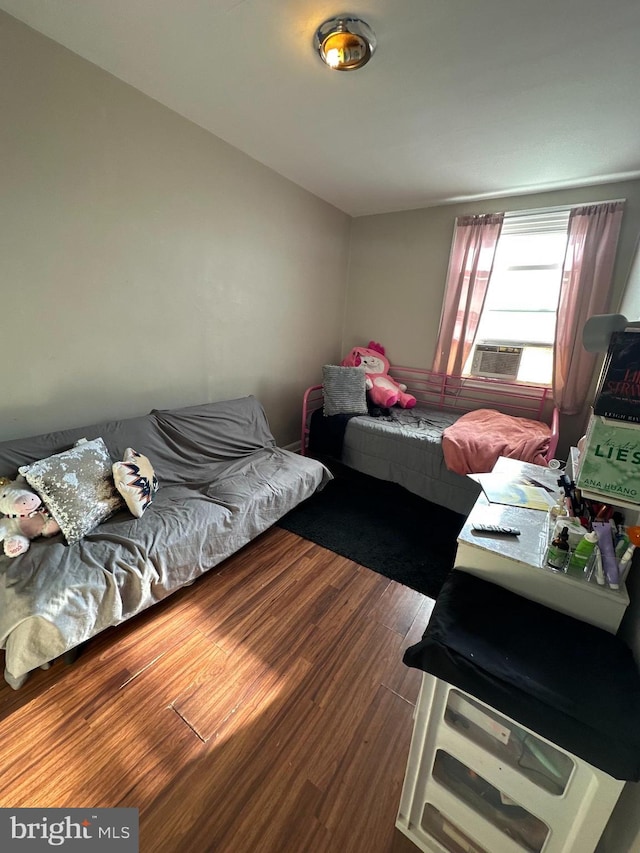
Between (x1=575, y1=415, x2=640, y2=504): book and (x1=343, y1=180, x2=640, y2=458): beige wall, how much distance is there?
2562mm

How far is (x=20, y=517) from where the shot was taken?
4.68ft

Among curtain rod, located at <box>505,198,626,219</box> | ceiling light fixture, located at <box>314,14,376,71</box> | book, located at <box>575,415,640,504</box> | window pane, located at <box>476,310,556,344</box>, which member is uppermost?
ceiling light fixture, located at <box>314,14,376,71</box>

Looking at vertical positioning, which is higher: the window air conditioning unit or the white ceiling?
the white ceiling

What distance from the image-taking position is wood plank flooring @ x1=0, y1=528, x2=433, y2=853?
39.4 inches

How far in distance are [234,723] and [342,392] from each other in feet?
7.82

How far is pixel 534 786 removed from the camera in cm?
76

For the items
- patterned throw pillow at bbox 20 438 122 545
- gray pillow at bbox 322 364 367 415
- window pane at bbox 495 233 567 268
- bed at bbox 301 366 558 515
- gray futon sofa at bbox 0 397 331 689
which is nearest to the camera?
gray futon sofa at bbox 0 397 331 689

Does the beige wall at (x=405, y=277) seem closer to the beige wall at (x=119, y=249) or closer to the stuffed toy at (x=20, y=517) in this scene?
the beige wall at (x=119, y=249)

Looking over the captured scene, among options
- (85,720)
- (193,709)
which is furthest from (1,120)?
(193,709)

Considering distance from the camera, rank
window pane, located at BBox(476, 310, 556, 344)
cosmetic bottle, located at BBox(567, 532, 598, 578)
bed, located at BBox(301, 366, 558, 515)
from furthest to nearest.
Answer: window pane, located at BBox(476, 310, 556, 344) → bed, located at BBox(301, 366, 558, 515) → cosmetic bottle, located at BBox(567, 532, 598, 578)

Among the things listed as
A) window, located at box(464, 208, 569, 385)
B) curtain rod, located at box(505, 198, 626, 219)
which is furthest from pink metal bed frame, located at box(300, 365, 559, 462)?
curtain rod, located at box(505, 198, 626, 219)

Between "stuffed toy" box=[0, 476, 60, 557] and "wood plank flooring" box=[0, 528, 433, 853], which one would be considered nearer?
"wood plank flooring" box=[0, 528, 433, 853]

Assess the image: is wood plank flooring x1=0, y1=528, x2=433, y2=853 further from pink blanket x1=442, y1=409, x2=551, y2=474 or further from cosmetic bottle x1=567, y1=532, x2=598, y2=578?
pink blanket x1=442, y1=409, x2=551, y2=474

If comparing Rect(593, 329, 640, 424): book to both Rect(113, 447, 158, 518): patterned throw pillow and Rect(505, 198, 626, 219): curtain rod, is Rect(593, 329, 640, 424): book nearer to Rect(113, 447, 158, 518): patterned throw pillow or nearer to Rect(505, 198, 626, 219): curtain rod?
Rect(113, 447, 158, 518): patterned throw pillow
